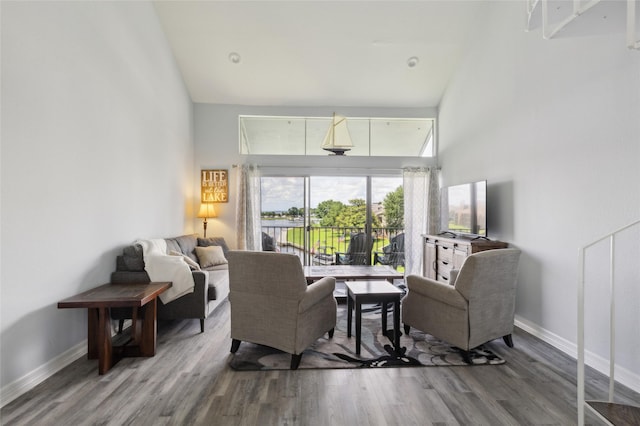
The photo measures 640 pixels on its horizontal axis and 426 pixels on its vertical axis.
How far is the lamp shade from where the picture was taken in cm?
538

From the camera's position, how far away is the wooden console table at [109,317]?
2.38 m

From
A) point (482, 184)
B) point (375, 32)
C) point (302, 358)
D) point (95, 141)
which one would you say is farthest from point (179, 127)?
point (482, 184)

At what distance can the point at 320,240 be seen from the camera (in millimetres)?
5828

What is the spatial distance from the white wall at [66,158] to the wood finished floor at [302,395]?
0.47m

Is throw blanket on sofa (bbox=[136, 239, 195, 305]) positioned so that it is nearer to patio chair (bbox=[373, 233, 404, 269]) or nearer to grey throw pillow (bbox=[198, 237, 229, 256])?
grey throw pillow (bbox=[198, 237, 229, 256])

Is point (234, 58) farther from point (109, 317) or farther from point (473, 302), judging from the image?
point (473, 302)

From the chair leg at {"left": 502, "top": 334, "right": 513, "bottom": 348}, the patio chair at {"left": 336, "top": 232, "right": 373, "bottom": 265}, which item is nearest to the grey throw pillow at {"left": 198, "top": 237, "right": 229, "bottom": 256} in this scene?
the patio chair at {"left": 336, "top": 232, "right": 373, "bottom": 265}

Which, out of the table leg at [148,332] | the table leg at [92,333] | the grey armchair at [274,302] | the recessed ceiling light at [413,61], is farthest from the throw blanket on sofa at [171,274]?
the recessed ceiling light at [413,61]

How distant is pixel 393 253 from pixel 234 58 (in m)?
4.09

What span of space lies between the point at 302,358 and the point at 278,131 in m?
4.13

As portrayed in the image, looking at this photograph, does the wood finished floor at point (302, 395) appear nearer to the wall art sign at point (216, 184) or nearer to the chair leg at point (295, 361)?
the chair leg at point (295, 361)

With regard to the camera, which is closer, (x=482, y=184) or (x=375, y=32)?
(x=482, y=184)

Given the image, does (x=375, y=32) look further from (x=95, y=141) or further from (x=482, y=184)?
(x=95, y=141)

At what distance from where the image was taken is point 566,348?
2.75m
